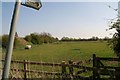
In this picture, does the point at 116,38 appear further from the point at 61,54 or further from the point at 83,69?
the point at 61,54

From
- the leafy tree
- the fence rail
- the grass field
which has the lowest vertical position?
the grass field

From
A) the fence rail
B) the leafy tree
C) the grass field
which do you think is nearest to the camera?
the fence rail

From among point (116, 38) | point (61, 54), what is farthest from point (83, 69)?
point (61, 54)

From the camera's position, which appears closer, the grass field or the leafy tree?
the leafy tree

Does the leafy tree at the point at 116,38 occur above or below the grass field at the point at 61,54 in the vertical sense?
above

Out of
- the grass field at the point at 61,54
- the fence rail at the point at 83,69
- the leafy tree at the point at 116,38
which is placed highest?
the leafy tree at the point at 116,38

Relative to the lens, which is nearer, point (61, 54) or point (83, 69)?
point (83, 69)

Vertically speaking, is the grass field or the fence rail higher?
the fence rail

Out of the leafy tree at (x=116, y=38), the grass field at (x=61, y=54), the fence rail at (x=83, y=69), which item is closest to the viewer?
the fence rail at (x=83, y=69)

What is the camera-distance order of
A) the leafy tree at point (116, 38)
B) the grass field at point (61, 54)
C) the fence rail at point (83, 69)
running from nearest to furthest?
the fence rail at point (83, 69) → the leafy tree at point (116, 38) → the grass field at point (61, 54)

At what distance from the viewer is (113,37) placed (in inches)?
382

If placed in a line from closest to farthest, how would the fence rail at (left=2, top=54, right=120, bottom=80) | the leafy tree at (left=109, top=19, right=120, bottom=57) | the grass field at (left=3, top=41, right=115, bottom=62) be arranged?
1. the fence rail at (left=2, top=54, right=120, bottom=80)
2. the leafy tree at (left=109, top=19, right=120, bottom=57)
3. the grass field at (left=3, top=41, right=115, bottom=62)

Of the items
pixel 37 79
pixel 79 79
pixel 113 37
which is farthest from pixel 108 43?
pixel 37 79

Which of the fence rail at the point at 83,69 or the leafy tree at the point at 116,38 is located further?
the leafy tree at the point at 116,38
